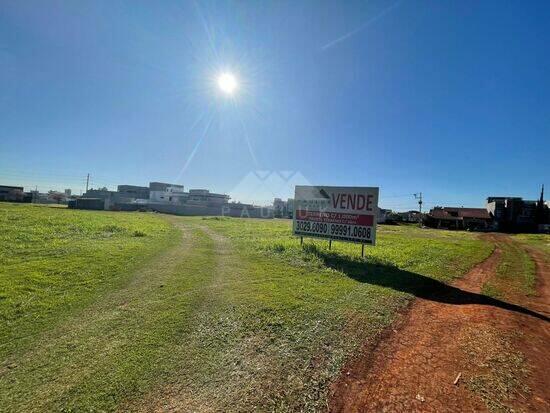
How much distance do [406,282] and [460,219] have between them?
78.6 meters

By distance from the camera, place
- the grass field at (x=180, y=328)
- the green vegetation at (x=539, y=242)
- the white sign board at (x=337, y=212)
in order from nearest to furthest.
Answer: the grass field at (x=180, y=328) → the white sign board at (x=337, y=212) → the green vegetation at (x=539, y=242)

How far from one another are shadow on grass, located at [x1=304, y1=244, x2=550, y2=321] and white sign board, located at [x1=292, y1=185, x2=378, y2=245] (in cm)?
164

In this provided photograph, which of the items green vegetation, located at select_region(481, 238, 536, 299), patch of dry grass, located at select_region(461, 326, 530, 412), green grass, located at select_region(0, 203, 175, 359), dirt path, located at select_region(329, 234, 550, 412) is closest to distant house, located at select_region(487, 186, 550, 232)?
green vegetation, located at select_region(481, 238, 536, 299)

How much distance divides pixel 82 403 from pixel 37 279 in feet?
23.9

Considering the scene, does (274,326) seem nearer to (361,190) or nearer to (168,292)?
(168,292)

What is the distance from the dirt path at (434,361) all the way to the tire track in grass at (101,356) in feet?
10.2

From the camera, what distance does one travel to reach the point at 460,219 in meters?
77.3

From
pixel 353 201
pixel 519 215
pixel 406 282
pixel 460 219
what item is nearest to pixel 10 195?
pixel 353 201

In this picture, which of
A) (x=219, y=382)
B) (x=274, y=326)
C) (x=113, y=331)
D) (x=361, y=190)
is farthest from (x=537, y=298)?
(x=113, y=331)

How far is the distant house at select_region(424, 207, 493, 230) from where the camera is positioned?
75.8 metres

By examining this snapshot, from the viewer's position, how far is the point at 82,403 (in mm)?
3984

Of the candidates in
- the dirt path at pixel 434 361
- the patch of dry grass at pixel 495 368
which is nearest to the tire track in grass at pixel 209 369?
the dirt path at pixel 434 361

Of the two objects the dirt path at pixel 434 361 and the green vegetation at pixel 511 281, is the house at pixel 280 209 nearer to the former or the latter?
the green vegetation at pixel 511 281

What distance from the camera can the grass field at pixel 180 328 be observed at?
14.1 ft
